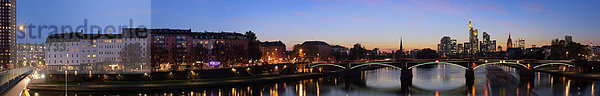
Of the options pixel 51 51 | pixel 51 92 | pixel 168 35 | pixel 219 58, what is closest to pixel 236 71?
pixel 219 58

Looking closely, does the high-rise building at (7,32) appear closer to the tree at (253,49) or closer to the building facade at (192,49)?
the building facade at (192,49)

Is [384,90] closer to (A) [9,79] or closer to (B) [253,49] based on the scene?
(B) [253,49]

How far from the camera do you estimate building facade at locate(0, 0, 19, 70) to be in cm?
7050

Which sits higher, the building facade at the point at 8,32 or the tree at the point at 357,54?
the building facade at the point at 8,32

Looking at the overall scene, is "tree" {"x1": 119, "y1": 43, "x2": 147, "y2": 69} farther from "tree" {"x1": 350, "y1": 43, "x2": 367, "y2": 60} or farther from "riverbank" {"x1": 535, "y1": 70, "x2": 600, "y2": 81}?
"riverbank" {"x1": 535, "y1": 70, "x2": 600, "y2": 81}

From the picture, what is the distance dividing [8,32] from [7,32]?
313 mm

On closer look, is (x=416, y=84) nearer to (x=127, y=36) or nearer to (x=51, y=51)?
(x=127, y=36)

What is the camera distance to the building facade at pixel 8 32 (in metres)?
70.5

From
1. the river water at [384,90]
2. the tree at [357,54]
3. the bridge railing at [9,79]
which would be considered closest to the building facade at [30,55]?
the river water at [384,90]

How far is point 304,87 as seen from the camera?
67.9 metres

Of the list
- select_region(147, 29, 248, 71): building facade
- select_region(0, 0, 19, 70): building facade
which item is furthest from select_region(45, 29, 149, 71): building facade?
select_region(0, 0, 19, 70): building facade

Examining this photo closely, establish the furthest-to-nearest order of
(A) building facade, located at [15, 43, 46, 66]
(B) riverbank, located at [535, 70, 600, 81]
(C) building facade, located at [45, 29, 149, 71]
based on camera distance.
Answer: (A) building facade, located at [15, 43, 46, 66] → (C) building facade, located at [45, 29, 149, 71] → (B) riverbank, located at [535, 70, 600, 81]

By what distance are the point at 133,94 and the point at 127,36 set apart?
5614 centimetres

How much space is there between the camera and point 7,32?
266 feet
